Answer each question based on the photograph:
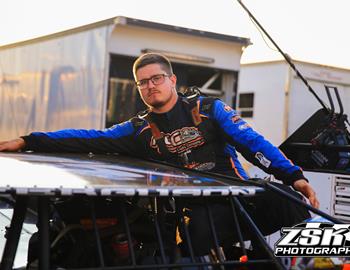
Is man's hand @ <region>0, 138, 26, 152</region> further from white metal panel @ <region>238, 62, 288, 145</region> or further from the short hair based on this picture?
white metal panel @ <region>238, 62, 288, 145</region>

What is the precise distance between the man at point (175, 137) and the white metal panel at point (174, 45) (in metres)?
4.62

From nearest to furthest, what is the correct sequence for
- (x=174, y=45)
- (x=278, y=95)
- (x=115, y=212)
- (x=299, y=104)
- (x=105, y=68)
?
(x=115, y=212) → (x=105, y=68) → (x=174, y=45) → (x=278, y=95) → (x=299, y=104)

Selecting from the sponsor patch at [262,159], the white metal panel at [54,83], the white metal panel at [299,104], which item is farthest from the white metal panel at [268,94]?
the sponsor patch at [262,159]

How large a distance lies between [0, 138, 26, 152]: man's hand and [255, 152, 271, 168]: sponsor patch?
1.20 metres

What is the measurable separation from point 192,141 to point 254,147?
32 cm

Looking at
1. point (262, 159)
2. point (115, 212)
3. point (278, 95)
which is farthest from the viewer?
point (278, 95)

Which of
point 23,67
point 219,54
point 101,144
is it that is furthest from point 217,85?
point 101,144

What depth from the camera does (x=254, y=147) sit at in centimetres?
287

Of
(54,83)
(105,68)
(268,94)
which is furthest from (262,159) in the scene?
(268,94)

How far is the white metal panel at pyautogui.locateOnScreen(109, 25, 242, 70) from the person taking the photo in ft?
25.5

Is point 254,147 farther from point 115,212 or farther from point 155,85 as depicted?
point 115,212

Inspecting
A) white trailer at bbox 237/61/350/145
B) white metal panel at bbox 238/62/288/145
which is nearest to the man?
white trailer at bbox 237/61/350/145

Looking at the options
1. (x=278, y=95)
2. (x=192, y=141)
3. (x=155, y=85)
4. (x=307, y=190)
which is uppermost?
(x=278, y=95)

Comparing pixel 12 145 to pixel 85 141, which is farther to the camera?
pixel 85 141
